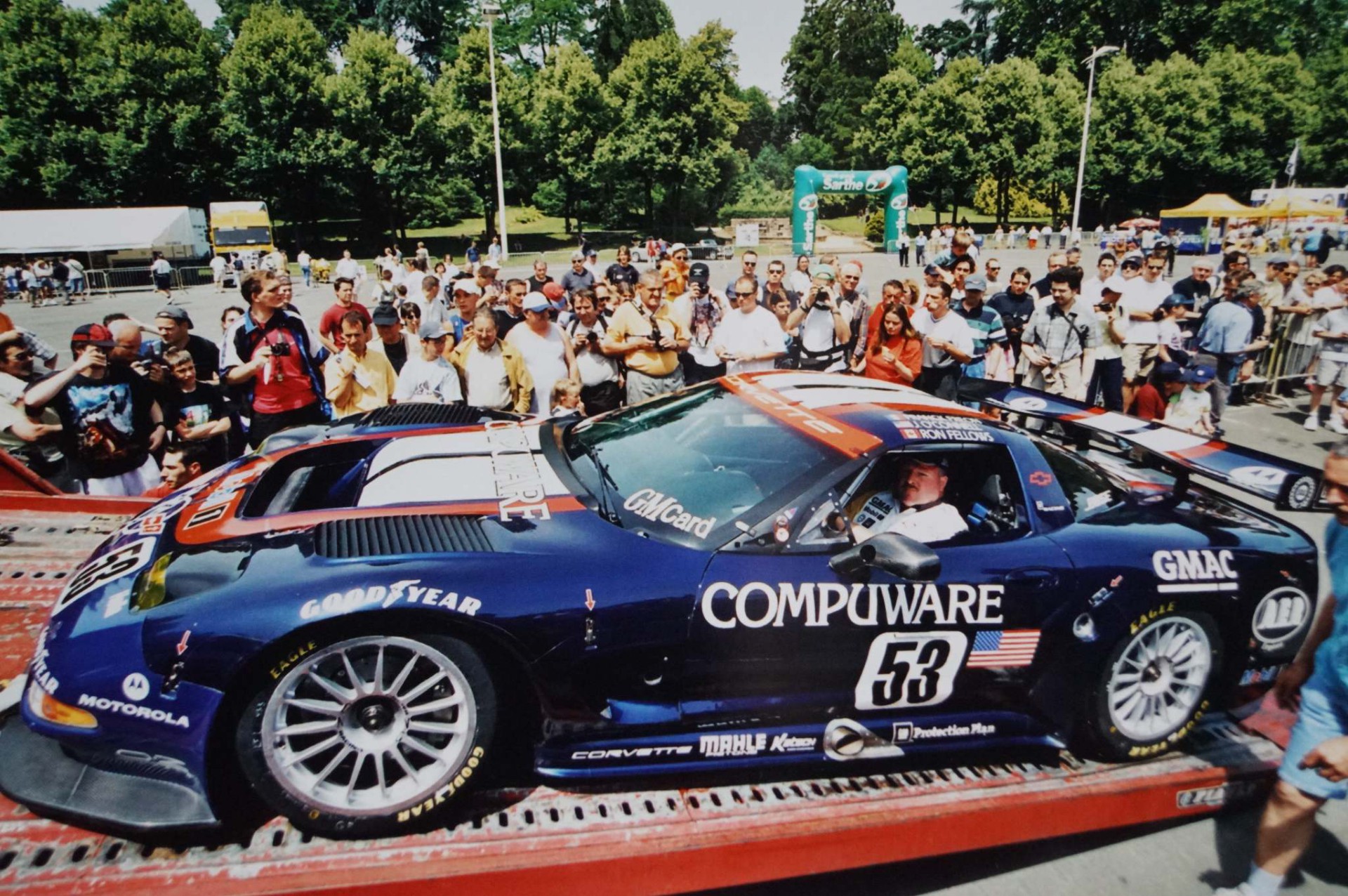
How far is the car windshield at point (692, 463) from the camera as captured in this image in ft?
9.55

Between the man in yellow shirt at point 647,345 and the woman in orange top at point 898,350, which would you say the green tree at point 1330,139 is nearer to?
the woman in orange top at point 898,350

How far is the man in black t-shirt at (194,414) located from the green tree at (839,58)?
66.3 metres

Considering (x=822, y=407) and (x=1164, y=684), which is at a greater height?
(x=822, y=407)

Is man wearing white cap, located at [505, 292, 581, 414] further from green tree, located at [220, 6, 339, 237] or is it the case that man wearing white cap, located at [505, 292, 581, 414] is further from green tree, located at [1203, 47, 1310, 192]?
green tree, located at [1203, 47, 1310, 192]

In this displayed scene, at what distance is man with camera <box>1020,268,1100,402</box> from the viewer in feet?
23.6

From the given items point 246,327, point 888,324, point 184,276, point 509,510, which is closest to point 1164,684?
point 509,510

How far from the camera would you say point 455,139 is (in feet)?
135

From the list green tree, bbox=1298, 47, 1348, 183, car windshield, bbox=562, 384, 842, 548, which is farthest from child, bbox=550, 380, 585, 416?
green tree, bbox=1298, 47, 1348, 183

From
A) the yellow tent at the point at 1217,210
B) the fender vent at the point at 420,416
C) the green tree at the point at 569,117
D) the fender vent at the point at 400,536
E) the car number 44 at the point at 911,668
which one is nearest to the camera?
the fender vent at the point at 400,536

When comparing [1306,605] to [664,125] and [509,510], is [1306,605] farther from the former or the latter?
[664,125]

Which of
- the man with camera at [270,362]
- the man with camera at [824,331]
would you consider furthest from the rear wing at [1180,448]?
the man with camera at [270,362]

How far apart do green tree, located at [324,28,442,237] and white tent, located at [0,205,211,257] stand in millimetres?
8484

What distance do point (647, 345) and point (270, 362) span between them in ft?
9.07

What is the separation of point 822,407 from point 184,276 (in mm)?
33633
